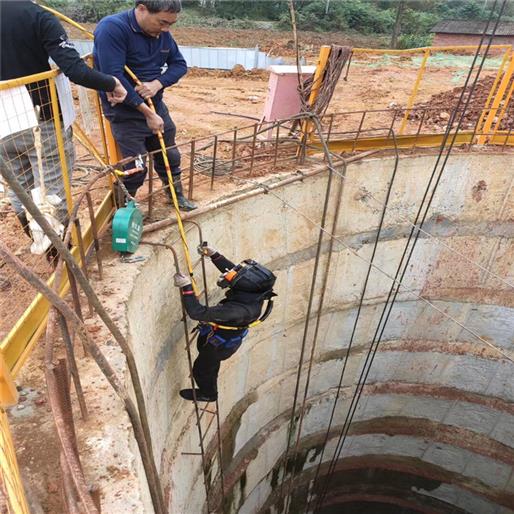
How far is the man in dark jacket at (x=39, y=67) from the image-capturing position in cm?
282

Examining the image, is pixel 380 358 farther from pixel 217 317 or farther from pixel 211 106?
pixel 211 106

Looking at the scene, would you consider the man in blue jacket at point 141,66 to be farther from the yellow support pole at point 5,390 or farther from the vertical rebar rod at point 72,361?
the yellow support pole at point 5,390

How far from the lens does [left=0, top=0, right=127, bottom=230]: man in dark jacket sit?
9.24ft

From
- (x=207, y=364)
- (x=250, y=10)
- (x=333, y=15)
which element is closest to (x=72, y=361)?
(x=207, y=364)

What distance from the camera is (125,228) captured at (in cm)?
364

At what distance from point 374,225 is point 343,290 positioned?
3.87ft

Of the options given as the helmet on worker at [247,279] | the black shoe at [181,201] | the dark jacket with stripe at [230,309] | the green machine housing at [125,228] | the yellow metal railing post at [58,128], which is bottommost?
the dark jacket with stripe at [230,309]

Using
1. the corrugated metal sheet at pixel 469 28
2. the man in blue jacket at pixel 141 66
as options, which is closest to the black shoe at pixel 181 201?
the man in blue jacket at pixel 141 66

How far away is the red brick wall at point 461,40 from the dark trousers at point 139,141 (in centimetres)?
2306

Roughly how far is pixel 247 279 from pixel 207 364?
1.14 m

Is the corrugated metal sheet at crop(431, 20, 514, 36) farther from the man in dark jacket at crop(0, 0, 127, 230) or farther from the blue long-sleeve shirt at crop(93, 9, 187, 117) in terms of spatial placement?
the man in dark jacket at crop(0, 0, 127, 230)

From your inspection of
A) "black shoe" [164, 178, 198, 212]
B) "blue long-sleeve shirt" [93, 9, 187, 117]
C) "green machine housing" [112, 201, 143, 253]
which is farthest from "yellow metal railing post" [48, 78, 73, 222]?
"black shoe" [164, 178, 198, 212]

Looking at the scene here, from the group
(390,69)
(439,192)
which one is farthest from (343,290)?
(390,69)

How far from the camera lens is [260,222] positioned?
575cm
